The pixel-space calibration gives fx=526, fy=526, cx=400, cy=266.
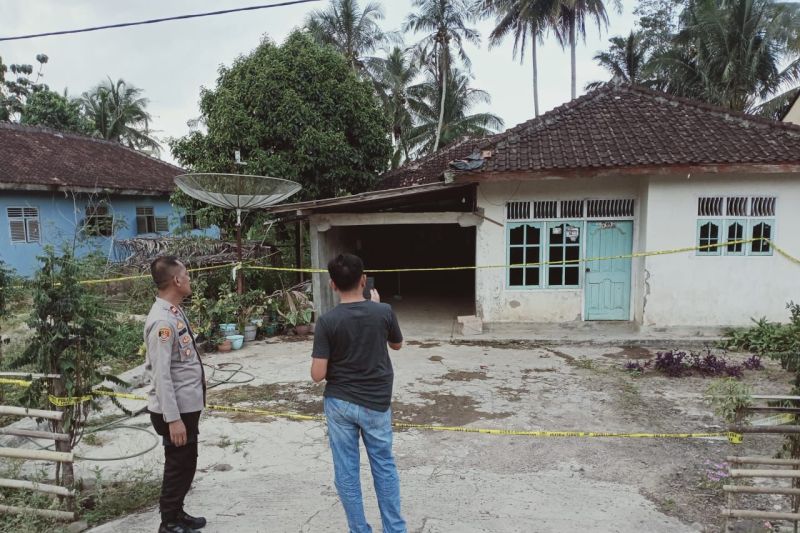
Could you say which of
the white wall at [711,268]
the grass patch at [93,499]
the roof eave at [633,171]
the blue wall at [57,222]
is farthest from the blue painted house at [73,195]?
the white wall at [711,268]

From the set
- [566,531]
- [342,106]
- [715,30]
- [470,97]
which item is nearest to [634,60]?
[715,30]

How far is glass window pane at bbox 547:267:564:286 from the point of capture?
9.50 metres

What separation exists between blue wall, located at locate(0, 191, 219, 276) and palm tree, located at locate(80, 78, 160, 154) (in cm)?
894

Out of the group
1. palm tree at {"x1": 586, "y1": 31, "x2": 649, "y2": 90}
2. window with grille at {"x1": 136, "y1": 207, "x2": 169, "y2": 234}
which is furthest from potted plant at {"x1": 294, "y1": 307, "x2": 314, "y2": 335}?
palm tree at {"x1": 586, "y1": 31, "x2": 649, "y2": 90}

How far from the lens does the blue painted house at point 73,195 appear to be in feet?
46.5

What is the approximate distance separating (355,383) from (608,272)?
25.8 feet

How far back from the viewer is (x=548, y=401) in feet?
19.5

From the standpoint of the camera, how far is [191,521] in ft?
10.2

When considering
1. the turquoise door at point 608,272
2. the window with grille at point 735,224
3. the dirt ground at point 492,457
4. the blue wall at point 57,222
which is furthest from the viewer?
the blue wall at point 57,222

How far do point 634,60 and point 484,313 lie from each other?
72.9ft

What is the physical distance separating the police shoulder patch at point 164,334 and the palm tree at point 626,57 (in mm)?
27333

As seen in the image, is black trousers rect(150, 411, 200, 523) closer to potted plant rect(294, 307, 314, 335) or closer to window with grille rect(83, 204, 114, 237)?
potted plant rect(294, 307, 314, 335)

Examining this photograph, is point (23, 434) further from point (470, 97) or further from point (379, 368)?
point (470, 97)

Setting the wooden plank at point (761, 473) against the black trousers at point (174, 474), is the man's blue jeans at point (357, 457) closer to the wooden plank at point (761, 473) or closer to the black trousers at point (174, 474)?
the black trousers at point (174, 474)
